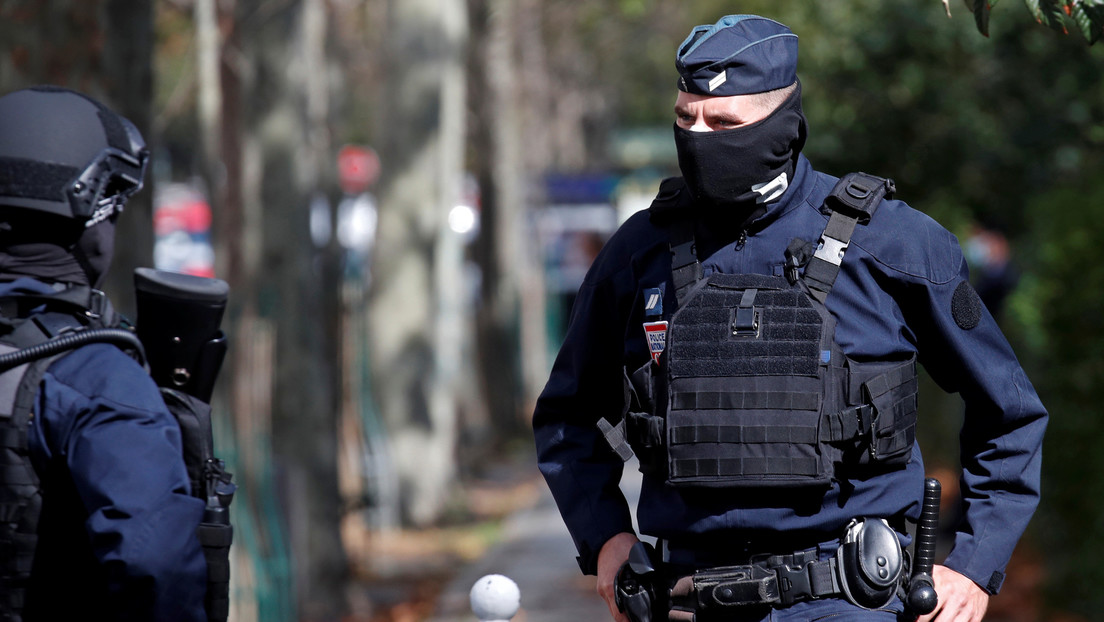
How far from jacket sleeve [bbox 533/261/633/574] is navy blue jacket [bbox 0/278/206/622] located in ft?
2.80

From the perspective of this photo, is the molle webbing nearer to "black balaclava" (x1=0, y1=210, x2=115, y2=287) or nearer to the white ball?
the white ball

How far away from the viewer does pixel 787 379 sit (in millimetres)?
2832

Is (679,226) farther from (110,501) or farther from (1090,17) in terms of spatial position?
(110,501)

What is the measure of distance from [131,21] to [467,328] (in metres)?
13.9

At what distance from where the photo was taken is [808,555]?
111 inches

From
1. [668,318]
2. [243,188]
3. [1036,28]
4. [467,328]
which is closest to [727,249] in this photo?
[668,318]

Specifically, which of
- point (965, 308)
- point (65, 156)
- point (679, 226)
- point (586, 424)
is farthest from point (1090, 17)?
point (65, 156)

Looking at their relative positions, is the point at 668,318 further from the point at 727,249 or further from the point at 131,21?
the point at 131,21

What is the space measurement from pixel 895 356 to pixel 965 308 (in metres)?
0.18

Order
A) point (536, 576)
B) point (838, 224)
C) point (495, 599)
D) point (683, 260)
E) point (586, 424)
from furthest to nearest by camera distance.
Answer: point (536, 576), point (586, 424), point (495, 599), point (683, 260), point (838, 224)

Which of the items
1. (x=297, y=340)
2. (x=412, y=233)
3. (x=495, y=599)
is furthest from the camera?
(x=412, y=233)

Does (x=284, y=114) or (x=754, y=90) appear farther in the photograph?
(x=284, y=114)

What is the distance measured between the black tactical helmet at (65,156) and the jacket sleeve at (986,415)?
173 centimetres

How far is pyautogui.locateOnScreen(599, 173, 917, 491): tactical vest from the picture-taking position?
2801mm
